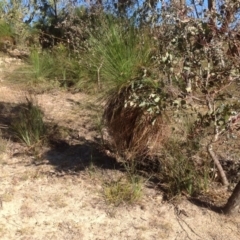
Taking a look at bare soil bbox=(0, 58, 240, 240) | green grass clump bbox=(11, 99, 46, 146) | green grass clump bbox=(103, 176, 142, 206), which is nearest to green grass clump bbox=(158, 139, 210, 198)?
bare soil bbox=(0, 58, 240, 240)

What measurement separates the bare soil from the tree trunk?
0.06m

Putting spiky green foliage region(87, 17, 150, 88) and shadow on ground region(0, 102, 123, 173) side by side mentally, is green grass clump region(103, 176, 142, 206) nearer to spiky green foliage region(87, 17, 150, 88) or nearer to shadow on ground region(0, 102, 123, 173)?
shadow on ground region(0, 102, 123, 173)

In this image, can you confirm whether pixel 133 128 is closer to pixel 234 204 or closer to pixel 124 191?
pixel 124 191

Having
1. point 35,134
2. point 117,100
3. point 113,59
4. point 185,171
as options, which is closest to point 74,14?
point 113,59

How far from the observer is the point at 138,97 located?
3949mm

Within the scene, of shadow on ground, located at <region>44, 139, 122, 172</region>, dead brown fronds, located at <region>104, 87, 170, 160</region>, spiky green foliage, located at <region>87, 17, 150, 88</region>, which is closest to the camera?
dead brown fronds, located at <region>104, 87, 170, 160</region>

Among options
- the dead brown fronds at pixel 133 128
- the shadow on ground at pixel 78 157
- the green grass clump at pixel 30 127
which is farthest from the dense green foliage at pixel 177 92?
the green grass clump at pixel 30 127

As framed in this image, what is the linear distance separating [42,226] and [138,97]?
1188 millimetres

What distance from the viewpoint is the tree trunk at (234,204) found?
3757mm

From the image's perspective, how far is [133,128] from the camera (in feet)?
14.2

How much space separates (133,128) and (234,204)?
3.42ft

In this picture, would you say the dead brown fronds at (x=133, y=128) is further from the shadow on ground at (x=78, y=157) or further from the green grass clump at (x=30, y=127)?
the green grass clump at (x=30, y=127)

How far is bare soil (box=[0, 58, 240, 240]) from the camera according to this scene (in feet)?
12.4

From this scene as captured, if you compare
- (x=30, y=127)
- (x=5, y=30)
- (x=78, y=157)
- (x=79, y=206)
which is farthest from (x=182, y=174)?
(x=5, y=30)
